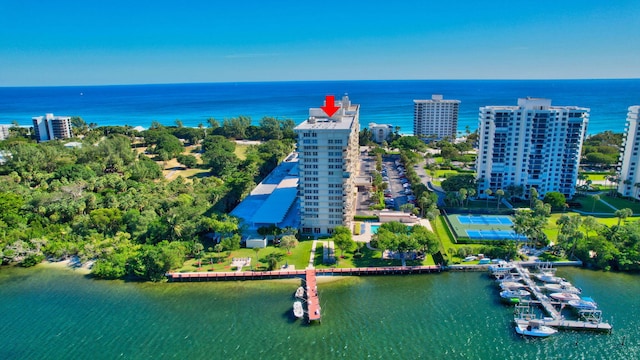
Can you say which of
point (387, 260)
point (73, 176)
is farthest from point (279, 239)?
point (73, 176)

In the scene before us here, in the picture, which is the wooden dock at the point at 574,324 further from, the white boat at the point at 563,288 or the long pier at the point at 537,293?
the white boat at the point at 563,288

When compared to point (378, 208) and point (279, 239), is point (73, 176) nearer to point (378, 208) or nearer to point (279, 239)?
point (279, 239)

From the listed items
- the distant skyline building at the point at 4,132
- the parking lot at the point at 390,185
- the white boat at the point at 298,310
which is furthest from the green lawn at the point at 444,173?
the distant skyline building at the point at 4,132

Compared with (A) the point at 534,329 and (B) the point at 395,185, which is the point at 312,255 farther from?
(B) the point at 395,185

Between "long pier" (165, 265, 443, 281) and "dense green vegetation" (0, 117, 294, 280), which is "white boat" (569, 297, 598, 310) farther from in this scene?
"dense green vegetation" (0, 117, 294, 280)

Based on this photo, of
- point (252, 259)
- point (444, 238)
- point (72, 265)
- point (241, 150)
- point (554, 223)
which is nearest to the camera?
point (252, 259)

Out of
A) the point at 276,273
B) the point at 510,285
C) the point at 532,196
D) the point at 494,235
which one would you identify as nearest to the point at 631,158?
the point at 532,196
